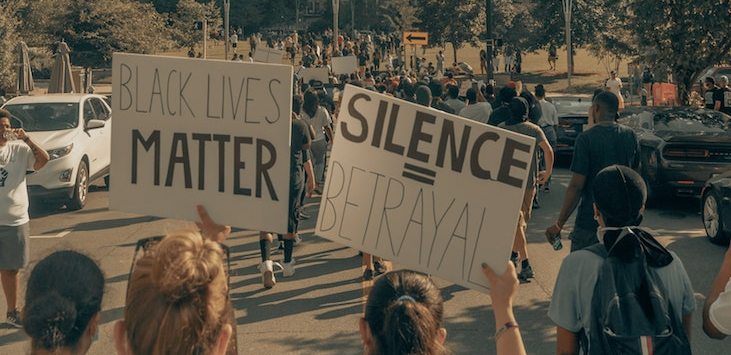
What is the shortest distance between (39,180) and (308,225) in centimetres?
379

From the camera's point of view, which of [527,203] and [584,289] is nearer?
[584,289]

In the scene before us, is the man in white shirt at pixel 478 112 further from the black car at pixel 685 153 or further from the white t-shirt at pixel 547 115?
the black car at pixel 685 153

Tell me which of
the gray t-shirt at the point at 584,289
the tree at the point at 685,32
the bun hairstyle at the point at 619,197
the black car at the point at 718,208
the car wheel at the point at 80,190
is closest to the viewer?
the gray t-shirt at the point at 584,289

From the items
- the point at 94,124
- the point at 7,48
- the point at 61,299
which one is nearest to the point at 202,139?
the point at 61,299

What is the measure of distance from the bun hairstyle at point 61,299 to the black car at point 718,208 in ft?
30.2

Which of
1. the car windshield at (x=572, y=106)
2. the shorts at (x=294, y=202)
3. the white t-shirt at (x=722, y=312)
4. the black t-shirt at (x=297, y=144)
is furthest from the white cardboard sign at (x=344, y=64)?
the white t-shirt at (x=722, y=312)

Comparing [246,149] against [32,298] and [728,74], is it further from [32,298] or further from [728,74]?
[728,74]

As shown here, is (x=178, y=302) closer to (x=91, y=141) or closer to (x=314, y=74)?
(x=91, y=141)

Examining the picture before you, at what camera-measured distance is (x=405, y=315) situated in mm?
3178

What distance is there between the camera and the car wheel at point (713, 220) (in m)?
11.6

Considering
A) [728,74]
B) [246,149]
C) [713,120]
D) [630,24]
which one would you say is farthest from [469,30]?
[246,149]

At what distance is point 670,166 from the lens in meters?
14.1

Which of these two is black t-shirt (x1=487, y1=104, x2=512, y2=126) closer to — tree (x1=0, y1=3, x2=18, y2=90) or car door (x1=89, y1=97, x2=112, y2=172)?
car door (x1=89, y1=97, x2=112, y2=172)

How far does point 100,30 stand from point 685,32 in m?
24.2
